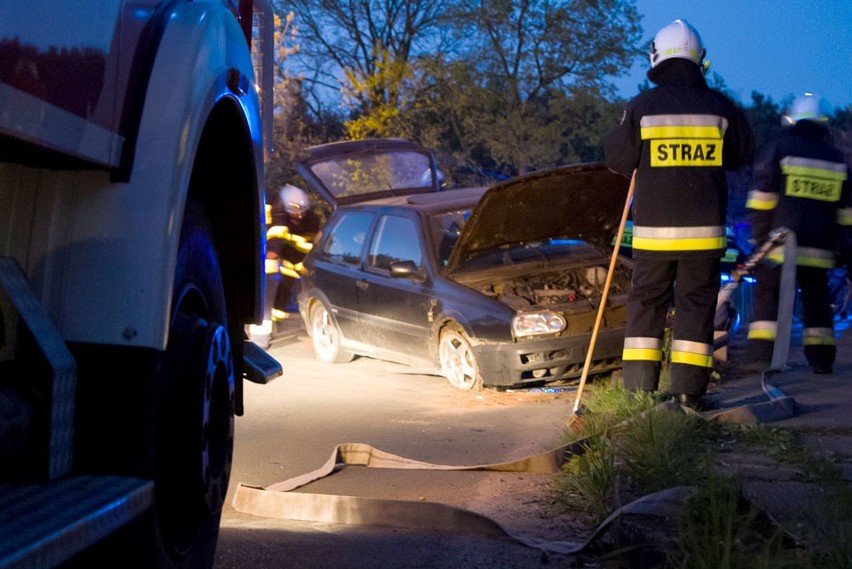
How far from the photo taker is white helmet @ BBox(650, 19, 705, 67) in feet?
21.8

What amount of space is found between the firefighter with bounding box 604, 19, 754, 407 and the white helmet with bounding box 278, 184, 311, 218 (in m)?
8.59

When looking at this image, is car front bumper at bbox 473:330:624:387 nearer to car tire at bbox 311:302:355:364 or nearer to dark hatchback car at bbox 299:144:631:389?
dark hatchback car at bbox 299:144:631:389

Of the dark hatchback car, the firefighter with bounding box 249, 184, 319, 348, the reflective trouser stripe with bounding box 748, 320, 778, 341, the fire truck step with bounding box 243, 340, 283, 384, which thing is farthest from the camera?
the firefighter with bounding box 249, 184, 319, 348

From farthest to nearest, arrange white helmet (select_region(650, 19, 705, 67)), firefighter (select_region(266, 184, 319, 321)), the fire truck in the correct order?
1. firefighter (select_region(266, 184, 319, 321))
2. white helmet (select_region(650, 19, 705, 67))
3. the fire truck

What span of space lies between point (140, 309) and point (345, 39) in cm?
3388

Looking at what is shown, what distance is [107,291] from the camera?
2.71m

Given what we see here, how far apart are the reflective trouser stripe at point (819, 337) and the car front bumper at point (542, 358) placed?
4.58 feet

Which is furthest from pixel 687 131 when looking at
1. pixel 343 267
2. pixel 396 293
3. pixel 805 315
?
pixel 343 267

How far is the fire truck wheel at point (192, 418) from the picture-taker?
9.87ft

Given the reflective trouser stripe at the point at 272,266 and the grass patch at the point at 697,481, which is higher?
the reflective trouser stripe at the point at 272,266

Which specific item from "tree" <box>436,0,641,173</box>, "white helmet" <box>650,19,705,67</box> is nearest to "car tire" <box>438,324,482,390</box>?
"white helmet" <box>650,19,705,67</box>

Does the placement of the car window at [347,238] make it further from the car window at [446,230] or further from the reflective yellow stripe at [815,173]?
the reflective yellow stripe at [815,173]

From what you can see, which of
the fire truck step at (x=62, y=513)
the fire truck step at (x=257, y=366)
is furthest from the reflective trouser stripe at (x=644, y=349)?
the fire truck step at (x=62, y=513)

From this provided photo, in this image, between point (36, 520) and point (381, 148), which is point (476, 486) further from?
point (381, 148)
